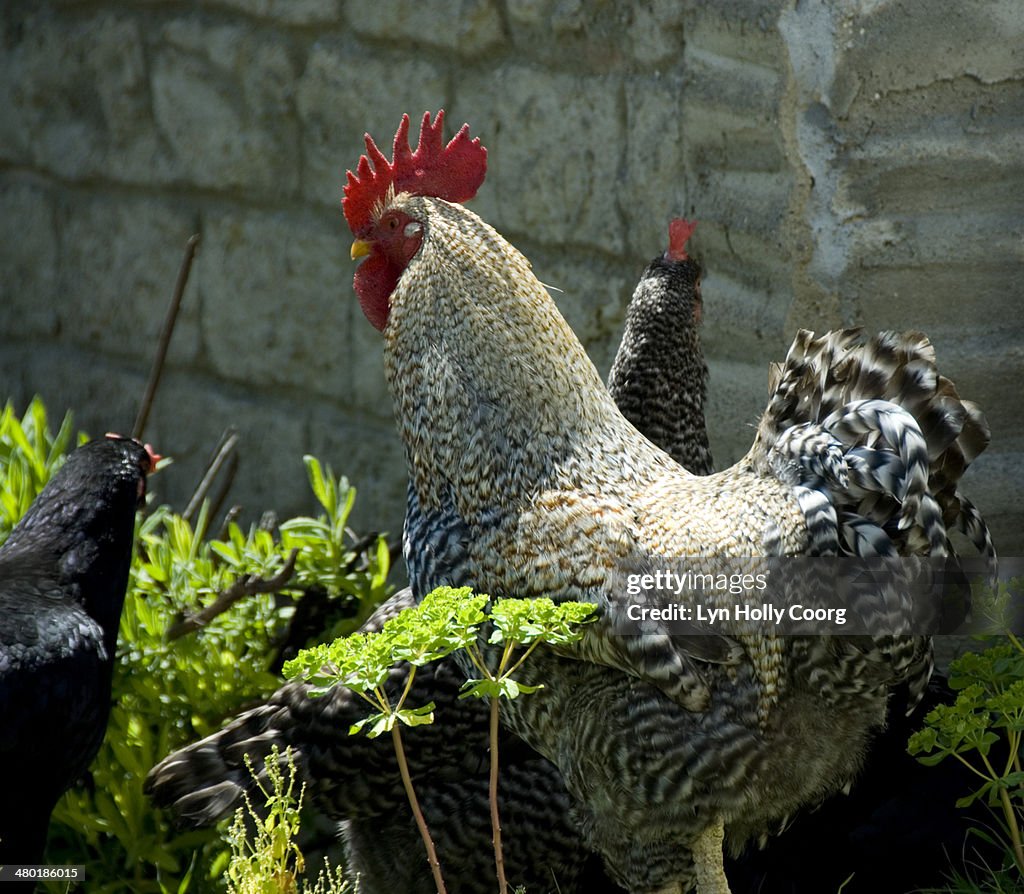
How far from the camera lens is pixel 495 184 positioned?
15.6 feet

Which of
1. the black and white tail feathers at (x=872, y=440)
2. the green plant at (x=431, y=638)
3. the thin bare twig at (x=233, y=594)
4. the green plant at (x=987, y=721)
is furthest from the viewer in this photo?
the thin bare twig at (x=233, y=594)

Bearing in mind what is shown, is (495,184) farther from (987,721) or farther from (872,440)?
(987,721)

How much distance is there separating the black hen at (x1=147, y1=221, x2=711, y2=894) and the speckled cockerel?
345 mm

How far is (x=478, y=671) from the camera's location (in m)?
2.94

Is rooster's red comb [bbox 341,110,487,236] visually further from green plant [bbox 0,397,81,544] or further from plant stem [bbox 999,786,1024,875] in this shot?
plant stem [bbox 999,786,1024,875]

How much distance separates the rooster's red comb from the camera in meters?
3.27

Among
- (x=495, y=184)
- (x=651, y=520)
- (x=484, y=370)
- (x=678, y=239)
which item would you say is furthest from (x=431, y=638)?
(x=495, y=184)

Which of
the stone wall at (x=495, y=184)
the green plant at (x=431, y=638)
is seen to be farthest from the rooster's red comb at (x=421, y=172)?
the green plant at (x=431, y=638)

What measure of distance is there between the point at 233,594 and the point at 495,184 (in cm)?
183

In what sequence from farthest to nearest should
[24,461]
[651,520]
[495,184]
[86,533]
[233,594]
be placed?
[495,184], [24,461], [233,594], [86,533], [651,520]

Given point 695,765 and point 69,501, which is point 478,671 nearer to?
point 695,765

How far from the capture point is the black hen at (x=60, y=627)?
10.5 feet

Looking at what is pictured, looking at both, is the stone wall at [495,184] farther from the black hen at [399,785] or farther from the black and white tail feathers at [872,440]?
the black hen at [399,785]

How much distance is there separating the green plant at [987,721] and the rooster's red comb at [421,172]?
1670mm
